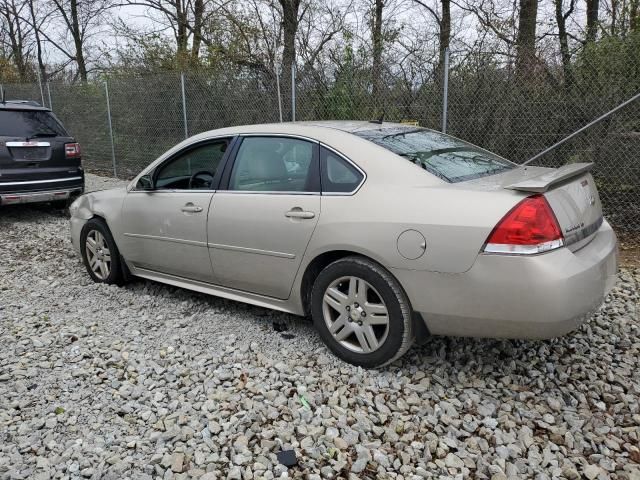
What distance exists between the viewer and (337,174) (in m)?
3.31

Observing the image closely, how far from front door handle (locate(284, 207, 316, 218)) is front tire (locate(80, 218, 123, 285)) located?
216cm

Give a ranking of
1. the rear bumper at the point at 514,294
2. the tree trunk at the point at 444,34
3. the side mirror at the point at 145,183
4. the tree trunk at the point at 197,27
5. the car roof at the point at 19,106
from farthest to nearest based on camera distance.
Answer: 1. the tree trunk at the point at 197,27
2. the car roof at the point at 19,106
3. the tree trunk at the point at 444,34
4. the side mirror at the point at 145,183
5. the rear bumper at the point at 514,294

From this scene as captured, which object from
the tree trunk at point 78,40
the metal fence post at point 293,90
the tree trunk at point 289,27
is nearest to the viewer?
the metal fence post at point 293,90

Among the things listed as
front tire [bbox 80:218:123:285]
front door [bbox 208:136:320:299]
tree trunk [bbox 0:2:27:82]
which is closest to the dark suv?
front tire [bbox 80:218:123:285]

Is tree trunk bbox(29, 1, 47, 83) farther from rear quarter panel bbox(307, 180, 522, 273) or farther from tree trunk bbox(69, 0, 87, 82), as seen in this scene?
rear quarter panel bbox(307, 180, 522, 273)

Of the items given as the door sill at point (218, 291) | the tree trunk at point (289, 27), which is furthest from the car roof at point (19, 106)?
the tree trunk at point (289, 27)

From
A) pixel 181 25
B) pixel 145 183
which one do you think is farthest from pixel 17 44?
pixel 145 183

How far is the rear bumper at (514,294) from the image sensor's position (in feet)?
8.55

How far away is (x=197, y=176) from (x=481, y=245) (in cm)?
234

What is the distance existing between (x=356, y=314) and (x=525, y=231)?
1.09 m

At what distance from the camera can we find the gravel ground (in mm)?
2504

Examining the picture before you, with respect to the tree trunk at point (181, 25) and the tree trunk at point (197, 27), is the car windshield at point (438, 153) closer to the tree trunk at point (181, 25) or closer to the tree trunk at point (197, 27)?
the tree trunk at point (197, 27)

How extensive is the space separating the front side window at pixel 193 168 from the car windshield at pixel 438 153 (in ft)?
3.86

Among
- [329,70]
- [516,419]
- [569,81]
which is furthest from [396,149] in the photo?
[329,70]
